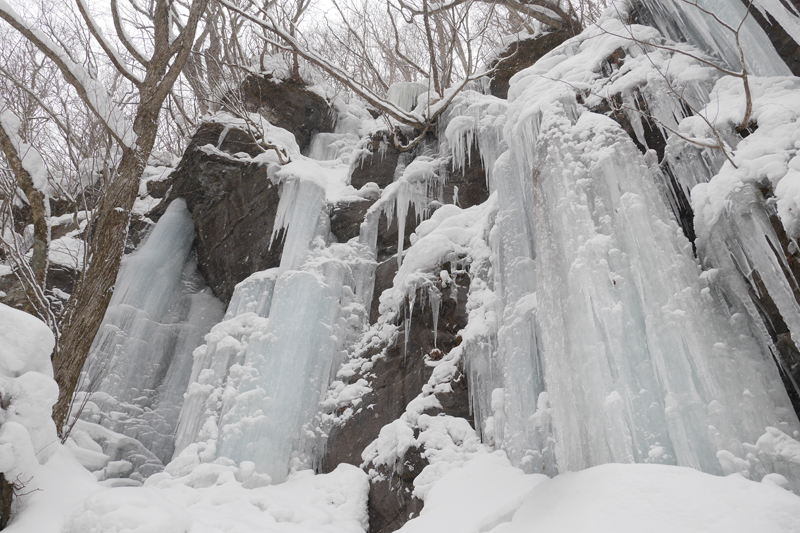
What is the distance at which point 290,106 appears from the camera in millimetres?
10211

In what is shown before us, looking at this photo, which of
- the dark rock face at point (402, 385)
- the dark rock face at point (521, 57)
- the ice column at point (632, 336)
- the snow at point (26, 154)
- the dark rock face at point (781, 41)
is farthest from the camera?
the dark rock face at point (521, 57)

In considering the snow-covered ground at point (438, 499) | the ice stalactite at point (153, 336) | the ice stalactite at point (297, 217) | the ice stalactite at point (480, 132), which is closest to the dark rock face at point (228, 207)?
the ice stalactite at point (297, 217)

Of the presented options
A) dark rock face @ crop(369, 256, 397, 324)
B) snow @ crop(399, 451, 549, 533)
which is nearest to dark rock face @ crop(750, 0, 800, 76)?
snow @ crop(399, 451, 549, 533)

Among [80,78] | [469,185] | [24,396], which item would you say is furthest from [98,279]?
[469,185]

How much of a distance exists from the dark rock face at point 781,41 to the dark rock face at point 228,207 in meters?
6.15

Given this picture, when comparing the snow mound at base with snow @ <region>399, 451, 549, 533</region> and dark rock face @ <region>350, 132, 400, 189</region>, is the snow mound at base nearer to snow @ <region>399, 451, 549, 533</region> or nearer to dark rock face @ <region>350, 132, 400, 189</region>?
snow @ <region>399, 451, 549, 533</region>

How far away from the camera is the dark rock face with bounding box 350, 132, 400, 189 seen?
27.4ft

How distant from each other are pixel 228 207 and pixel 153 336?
7.88 feet

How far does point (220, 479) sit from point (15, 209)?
7.20 meters

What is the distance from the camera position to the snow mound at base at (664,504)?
186 centimetres

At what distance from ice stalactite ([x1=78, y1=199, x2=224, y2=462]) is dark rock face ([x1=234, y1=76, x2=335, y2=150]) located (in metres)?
2.78

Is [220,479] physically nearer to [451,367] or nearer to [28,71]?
[451,367]

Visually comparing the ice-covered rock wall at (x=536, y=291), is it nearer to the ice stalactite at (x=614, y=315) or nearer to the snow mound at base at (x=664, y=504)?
the ice stalactite at (x=614, y=315)

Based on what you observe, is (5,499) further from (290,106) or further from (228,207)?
(290,106)
